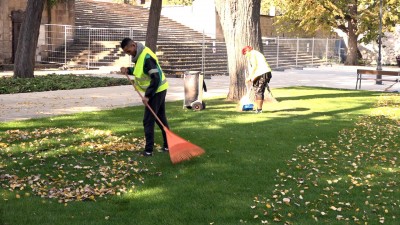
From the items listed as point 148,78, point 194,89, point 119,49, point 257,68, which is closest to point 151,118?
point 148,78

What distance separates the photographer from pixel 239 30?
51.3 ft

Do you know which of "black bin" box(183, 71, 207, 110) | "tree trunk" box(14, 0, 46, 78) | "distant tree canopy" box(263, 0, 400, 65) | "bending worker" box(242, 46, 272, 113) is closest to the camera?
"bending worker" box(242, 46, 272, 113)

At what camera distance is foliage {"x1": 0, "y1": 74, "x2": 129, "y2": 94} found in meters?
18.2

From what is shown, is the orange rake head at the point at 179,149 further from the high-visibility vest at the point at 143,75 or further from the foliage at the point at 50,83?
the foliage at the point at 50,83

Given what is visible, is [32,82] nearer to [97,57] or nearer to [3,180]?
[97,57]

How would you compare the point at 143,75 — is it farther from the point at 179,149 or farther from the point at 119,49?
the point at 119,49

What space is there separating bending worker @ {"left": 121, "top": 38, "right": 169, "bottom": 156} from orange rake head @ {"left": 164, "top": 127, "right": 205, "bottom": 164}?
1.30 ft

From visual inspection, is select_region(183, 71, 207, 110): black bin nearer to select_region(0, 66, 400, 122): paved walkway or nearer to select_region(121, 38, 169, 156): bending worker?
select_region(0, 66, 400, 122): paved walkway

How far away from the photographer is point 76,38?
30.9 meters

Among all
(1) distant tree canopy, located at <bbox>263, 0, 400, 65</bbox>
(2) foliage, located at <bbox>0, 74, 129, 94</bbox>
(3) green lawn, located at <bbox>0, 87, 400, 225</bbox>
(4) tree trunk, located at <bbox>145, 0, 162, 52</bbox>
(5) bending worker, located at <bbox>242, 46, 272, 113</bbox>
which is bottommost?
(3) green lawn, located at <bbox>0, 87, 400, 225</bbox>

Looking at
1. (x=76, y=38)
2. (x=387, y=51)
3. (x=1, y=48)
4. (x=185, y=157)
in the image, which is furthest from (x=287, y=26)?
(x=185, y=157)

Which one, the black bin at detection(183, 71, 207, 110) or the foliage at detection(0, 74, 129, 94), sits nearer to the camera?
the black bin at detection(183, 71, 207, 110)

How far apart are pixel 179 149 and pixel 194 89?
5.85m

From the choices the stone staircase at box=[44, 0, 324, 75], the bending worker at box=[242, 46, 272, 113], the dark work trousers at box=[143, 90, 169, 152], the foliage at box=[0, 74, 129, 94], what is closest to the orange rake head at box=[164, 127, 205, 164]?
the dark work trousers at box=[143, 90, 169, 152]
